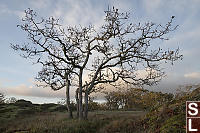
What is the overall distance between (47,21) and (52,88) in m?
6.79

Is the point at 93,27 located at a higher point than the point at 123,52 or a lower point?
higher

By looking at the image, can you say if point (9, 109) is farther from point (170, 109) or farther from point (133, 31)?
point (170, 109)

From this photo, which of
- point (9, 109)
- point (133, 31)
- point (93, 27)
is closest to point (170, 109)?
point (133, 31)

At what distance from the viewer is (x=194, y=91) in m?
8.63

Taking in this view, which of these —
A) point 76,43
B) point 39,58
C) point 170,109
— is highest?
point 76,43

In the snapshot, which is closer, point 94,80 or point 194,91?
point 194,91

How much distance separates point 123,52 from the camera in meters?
15.8

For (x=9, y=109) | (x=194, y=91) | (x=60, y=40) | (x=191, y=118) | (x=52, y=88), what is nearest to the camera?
(x=191, y=118)

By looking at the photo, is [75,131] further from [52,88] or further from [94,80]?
[52,88]

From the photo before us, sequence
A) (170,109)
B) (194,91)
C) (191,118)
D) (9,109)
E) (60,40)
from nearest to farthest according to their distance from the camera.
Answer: (191,118) → (170,109) → (194,91) → (60,40) → (9,109)

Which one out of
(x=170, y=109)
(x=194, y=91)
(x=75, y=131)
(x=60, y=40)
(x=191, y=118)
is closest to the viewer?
(x=191, y=118)

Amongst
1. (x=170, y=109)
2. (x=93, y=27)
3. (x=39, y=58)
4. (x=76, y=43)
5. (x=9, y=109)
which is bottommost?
(x=9, y=109)

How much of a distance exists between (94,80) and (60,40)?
180 inches

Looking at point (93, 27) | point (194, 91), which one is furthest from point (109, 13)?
point (194, 91)
